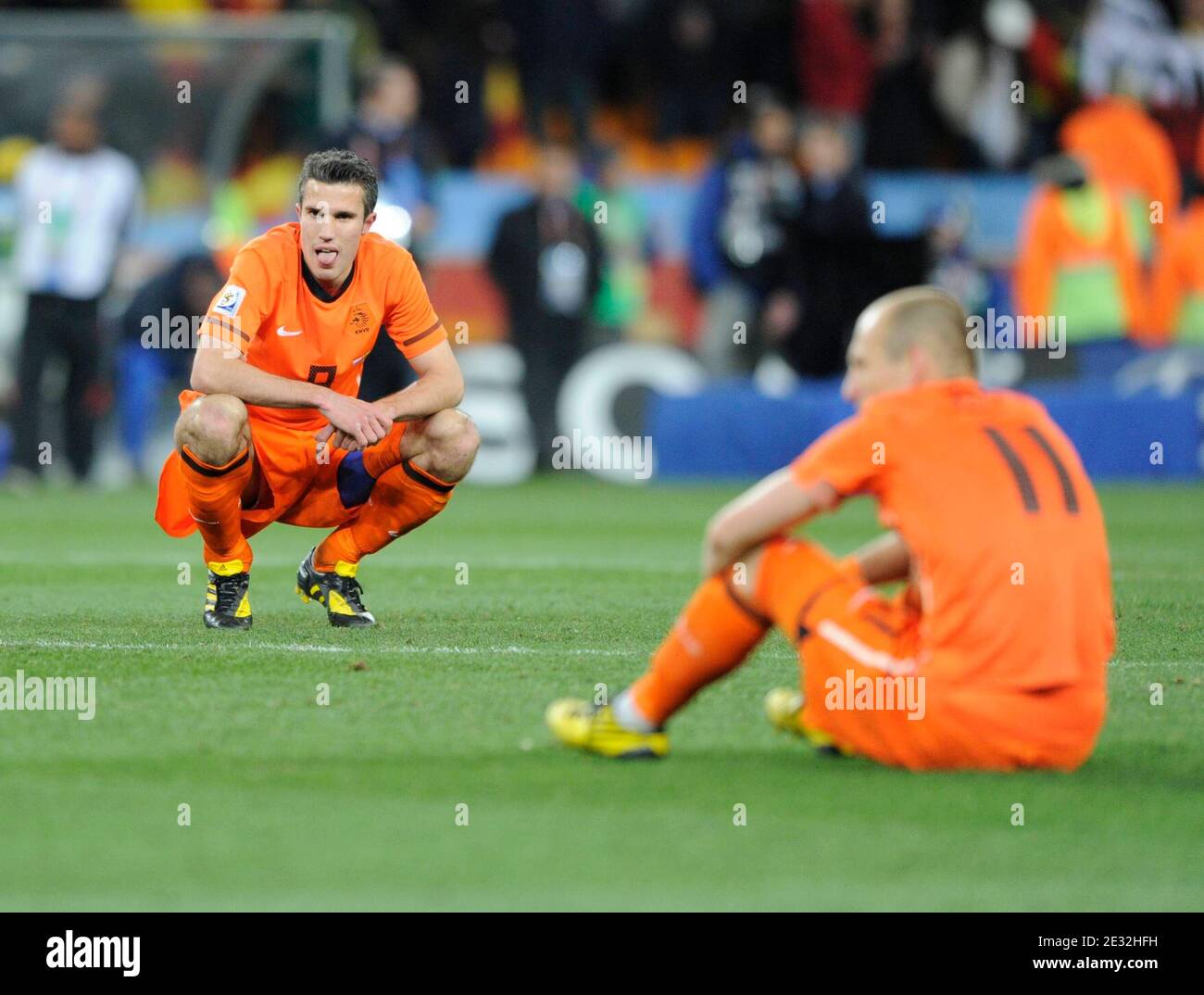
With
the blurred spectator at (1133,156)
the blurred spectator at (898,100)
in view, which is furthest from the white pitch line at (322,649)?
the blurred spectator at (898,100)

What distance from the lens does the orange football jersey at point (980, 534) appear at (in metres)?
4.44

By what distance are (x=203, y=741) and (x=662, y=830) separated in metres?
1.35

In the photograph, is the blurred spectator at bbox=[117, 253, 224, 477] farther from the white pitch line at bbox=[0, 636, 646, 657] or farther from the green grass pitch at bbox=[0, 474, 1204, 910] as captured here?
the white pitch line at bbox=[0, 636, 646, 657]

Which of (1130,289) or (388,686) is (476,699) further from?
(1130,289)

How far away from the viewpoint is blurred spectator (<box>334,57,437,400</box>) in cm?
1288

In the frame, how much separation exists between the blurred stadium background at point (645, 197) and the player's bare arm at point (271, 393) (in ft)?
21.5

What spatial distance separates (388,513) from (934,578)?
301 cm

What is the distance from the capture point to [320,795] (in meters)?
4.50

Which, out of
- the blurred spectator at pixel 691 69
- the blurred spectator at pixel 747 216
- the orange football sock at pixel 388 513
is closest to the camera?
the orange football sock at pixel 388 513

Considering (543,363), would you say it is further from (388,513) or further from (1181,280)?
(388,513)

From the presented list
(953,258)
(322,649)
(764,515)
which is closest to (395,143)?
(953,258)

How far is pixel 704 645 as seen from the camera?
461 cm

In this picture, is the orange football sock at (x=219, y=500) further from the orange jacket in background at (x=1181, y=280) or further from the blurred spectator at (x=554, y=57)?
the orange jacket in background at (x=1181, y=280)

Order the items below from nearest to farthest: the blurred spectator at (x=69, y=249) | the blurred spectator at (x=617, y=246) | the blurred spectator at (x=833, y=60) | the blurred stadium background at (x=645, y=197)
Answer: the blurred spectator at (x=69, y=249) < the blurred stadium background at (x=645, y=197) < the blurred spectator at (x=617, y=246) < the blurred spectator at (x=833, y=60)
